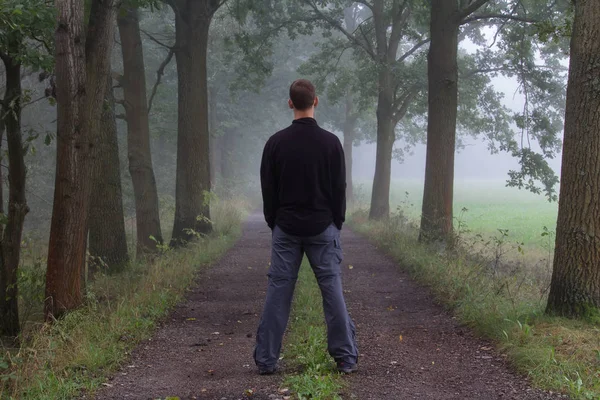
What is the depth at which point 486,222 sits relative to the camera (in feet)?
105

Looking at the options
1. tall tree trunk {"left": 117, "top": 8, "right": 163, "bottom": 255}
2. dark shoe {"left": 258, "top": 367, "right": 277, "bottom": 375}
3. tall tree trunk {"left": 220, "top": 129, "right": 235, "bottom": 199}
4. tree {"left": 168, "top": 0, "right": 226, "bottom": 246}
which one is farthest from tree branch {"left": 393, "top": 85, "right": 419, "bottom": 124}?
tall tree trunk {"left": 220, "top": 129, "right": 235, "bottom": 199}

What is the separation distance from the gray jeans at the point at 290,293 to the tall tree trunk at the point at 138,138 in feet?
31.0

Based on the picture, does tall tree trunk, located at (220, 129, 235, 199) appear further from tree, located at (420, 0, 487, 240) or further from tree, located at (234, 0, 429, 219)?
tree, located at (420, 0, 487, 240)

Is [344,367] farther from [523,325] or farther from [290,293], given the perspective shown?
[523,325]

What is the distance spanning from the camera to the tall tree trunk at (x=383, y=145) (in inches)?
845

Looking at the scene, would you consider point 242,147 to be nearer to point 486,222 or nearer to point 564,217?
point 486,222

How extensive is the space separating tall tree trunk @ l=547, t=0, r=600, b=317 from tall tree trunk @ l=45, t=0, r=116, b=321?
4.72 metres

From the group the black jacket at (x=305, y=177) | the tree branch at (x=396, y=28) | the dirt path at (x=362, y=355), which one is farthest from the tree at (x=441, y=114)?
the black jacket at (x=305, y=177)

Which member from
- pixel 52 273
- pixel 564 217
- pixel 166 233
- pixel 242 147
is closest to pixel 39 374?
pixel 52 273

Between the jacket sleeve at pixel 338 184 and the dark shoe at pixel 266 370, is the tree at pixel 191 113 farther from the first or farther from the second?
the jacket sleeve at pixel 338 184

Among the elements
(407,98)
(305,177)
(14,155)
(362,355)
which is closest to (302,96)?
(305,177)

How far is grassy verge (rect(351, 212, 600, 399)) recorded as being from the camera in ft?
15.4

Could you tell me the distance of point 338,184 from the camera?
15.9 ft

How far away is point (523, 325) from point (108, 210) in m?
7.40
